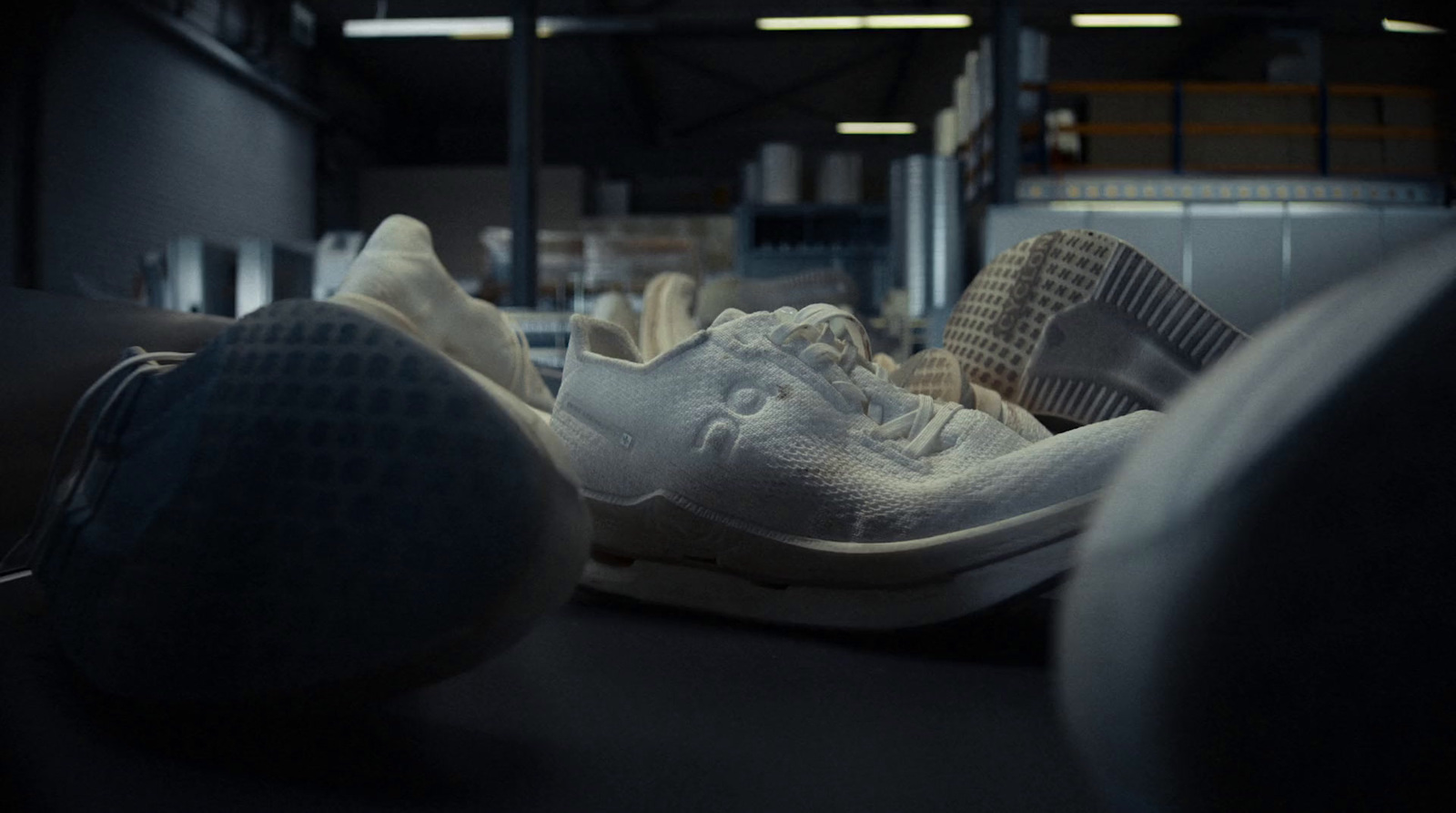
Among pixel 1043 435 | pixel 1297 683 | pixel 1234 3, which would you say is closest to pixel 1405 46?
pixel 1234 3

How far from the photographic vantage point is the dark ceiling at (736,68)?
601cm

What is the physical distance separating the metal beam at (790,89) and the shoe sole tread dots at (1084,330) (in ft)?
24.8

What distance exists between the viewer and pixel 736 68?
8.52m

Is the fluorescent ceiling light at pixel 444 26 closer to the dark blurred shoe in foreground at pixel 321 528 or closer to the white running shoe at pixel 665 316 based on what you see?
the white running shoe at pixel 665 316

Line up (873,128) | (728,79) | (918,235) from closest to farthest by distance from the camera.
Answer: (918,235) < (728,79) < (873,128)

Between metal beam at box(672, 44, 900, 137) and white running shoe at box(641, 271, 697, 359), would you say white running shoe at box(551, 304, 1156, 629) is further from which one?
metal beam at box(672, 44, 900, 137)

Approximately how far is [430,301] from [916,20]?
5809 millimetres

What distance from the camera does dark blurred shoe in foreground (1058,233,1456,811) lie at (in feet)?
0.62

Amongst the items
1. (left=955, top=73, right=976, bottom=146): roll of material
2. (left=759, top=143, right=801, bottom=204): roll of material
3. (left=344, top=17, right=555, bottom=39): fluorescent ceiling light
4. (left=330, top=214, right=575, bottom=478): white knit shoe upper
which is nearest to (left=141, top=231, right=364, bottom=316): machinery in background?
(left=330, top=214, right=575, bottom=478): white knit shoe upper

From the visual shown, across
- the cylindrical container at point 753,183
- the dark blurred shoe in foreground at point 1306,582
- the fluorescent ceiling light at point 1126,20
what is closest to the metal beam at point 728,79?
the cylindrical container at point 753,183

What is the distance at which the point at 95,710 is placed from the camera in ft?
1.26

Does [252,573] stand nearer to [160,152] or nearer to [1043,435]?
[1043,435]

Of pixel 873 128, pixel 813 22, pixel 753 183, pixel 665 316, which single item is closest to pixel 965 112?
pixel 813 22

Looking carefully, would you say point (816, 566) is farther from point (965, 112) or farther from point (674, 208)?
point (674, 208)
